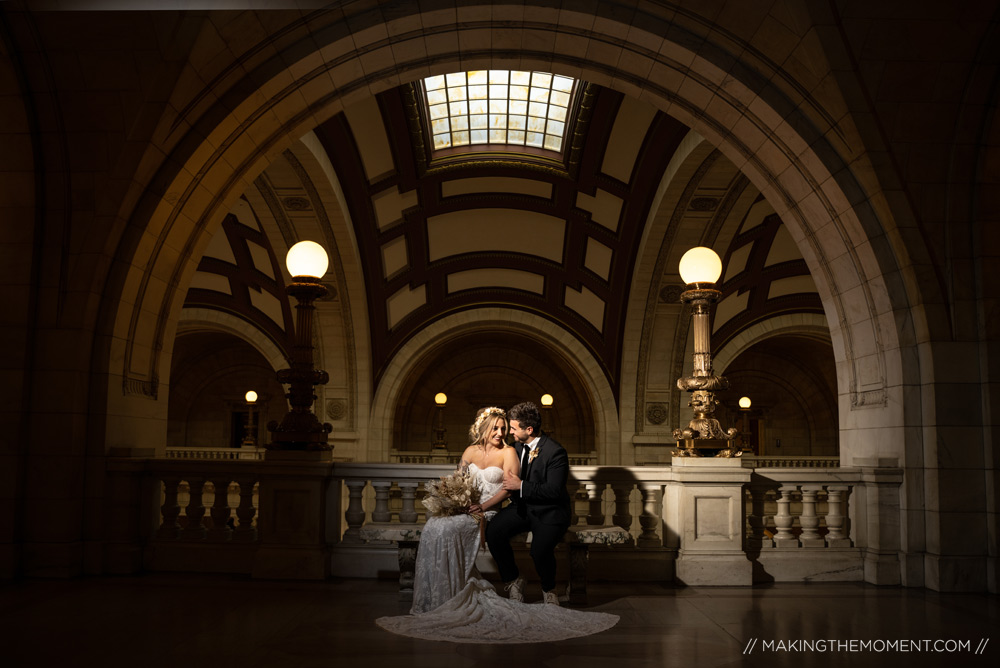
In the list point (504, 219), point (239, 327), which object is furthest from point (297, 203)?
point (239, 327)

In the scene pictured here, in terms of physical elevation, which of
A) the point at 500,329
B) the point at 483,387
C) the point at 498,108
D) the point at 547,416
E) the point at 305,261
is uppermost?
the point at 498,108

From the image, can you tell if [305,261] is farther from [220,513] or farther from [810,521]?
[810,521]

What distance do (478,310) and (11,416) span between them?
13.1 metres

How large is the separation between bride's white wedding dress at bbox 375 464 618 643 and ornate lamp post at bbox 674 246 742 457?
6.90ft

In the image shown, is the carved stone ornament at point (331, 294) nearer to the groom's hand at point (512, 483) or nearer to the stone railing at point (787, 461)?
the stone railing at point (787, 461)

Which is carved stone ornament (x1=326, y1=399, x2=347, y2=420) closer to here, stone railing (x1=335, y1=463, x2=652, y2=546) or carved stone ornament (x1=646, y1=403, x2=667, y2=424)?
carved stone ornament (x1=646, y1=403, x2=667, y2=424)

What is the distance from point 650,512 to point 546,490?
6.02ft

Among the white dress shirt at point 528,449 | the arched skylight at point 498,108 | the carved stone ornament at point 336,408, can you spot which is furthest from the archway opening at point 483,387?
the white dress shirt at point 528,449

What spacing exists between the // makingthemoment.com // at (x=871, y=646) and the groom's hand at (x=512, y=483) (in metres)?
1.82

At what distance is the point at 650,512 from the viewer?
22.2ft

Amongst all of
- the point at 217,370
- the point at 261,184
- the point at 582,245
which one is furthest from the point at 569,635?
the point at 217,370

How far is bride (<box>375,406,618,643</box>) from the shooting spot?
15.2 ft

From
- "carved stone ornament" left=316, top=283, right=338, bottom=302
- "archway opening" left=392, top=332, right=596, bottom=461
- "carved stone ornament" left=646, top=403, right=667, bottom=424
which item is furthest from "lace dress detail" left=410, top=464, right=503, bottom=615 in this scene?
"archway opening" left=392, top=332, right=596, bottom=461

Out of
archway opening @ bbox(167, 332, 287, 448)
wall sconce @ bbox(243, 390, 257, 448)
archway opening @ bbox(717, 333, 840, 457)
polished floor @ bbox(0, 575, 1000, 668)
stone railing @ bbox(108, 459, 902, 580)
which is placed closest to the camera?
polished floor @ bbox(0, 575, 1000, 668)
